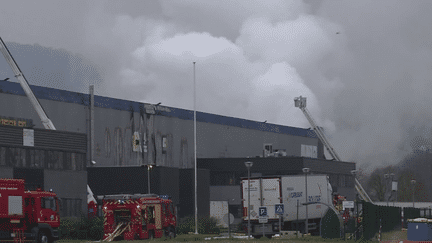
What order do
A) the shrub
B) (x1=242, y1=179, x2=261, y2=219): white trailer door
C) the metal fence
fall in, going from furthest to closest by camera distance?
the shrub → (x1=242, y1=179, x2=261, y2=219): white trailer door → the metal fence

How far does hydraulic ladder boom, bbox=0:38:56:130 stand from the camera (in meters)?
69.7

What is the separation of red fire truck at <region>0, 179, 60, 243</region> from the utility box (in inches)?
708

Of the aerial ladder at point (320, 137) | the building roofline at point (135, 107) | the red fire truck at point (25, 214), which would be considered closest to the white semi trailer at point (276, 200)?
the red fire truck at point (25, 214)

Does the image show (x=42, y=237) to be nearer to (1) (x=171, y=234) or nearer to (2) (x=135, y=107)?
(1) (x=171, y=234)

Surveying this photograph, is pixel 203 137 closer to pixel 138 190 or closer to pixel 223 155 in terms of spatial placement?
pixel 223 155

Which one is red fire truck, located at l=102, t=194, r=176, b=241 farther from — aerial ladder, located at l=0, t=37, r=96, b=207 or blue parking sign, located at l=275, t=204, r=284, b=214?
aerial ladder, located at l=0, t=37, r=96, b=207

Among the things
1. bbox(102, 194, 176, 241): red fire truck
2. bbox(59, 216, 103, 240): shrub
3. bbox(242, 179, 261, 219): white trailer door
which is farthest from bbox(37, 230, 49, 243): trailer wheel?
bbox(242, 179, 261, 219): white trailer door

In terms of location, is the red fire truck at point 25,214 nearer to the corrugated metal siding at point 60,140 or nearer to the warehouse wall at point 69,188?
the warehouse wall at point 69,188

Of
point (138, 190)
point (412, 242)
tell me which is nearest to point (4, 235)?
point (412, 242)

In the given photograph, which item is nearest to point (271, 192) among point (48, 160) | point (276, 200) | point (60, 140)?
point (276, 200)

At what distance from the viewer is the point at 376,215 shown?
40812mm

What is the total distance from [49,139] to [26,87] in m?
9.48

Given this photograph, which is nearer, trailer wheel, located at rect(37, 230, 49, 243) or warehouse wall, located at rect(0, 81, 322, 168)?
trailer wheel, located at rect(37, 230, 49, 243)

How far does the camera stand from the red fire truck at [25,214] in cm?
3316
